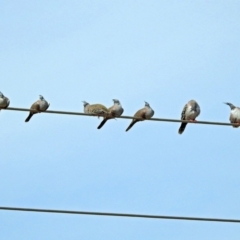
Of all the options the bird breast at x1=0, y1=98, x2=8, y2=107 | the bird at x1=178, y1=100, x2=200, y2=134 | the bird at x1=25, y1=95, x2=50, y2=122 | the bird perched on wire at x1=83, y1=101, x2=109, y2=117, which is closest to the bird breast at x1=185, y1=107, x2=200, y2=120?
the bird at x1=178, y1=100, x2=200, y2=134

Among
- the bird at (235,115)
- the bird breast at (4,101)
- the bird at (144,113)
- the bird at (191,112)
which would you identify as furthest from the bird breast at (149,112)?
the bird breast at (4,101)

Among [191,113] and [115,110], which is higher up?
[191,113]

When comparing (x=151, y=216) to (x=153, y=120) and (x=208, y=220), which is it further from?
(x=153, y=120)

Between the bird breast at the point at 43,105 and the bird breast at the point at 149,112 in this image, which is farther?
the bird breast at the point at 43,105

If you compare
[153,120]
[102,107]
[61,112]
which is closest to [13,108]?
[61,112]

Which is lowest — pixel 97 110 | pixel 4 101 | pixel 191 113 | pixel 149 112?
pixel 4 101

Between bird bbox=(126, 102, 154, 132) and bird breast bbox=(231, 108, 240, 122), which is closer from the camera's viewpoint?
bird breast bbox=(231, 108, 240, 122)

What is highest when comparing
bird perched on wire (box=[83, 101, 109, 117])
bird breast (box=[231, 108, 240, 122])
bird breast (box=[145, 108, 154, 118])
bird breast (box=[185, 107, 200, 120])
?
bird breast (box=[231, 108, 240, 122])

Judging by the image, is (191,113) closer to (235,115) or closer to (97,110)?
(235,115)

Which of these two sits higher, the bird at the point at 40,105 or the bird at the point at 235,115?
the bird at the point at 235,115

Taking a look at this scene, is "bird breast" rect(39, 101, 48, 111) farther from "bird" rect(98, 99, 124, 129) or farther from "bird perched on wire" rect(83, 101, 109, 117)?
"bird" rect(98, 99, 124, 129)

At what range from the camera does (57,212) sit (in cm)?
1306

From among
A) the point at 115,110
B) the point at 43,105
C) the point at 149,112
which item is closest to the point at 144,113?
the point at 149,112

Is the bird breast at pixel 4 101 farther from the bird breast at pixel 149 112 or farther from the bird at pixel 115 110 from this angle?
the bird breast at pixel 149 112
